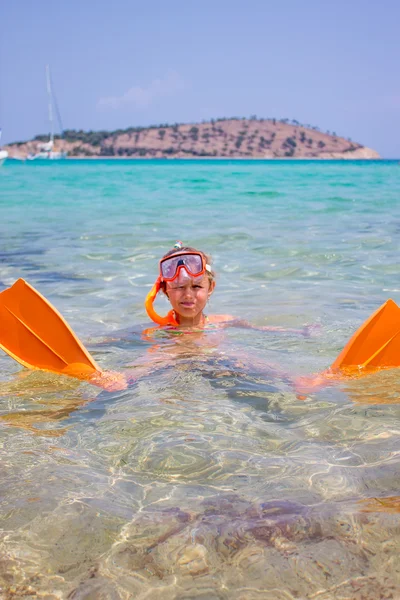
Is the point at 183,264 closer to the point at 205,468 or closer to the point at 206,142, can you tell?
the point at 205,468

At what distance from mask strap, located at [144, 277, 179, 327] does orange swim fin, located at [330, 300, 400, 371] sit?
1.43 m

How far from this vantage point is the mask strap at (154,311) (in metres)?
4.35

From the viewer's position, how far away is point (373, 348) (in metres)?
3.42

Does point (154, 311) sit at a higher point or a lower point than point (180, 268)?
lower

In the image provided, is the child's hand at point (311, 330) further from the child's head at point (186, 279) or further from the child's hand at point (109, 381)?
the child's hand at point (109, 381)

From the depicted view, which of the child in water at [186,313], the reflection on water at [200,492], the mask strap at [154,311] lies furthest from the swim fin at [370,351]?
the mask strap at [154,311]

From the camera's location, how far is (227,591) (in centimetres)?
166

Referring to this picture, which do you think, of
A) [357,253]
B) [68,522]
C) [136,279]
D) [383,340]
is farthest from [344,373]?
[357,253]

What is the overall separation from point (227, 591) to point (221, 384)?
1.70 metres

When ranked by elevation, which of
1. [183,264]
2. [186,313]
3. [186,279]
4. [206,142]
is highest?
[206,142]

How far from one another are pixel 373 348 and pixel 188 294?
145 cm

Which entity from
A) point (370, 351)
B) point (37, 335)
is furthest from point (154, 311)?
point (370, 351)

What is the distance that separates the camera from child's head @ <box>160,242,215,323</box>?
4.37m

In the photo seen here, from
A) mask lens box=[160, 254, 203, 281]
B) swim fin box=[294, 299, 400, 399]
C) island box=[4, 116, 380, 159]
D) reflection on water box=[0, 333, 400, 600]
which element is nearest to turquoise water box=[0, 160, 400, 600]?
reflection on water box=[0, 333, 400, 600]
